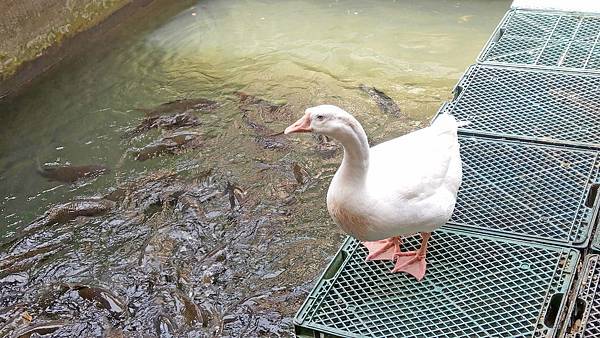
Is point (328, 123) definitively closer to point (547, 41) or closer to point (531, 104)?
point (531, 104)

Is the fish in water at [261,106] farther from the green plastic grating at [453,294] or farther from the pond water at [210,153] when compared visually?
the green plastic grating at [453,294]

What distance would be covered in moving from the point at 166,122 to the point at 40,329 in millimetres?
2716

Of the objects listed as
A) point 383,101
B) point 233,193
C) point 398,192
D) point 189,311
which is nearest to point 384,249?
point 398,192

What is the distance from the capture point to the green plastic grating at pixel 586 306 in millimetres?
2564

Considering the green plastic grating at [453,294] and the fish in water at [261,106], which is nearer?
the green plastic grating at [453,294]

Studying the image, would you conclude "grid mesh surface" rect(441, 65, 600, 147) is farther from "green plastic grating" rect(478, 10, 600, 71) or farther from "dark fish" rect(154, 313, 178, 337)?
"dark fish" rect(154, 313, 178, 337)

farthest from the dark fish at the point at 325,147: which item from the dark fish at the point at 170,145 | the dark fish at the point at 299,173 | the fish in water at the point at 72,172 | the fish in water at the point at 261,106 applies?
the fish in water at the point at 72,172

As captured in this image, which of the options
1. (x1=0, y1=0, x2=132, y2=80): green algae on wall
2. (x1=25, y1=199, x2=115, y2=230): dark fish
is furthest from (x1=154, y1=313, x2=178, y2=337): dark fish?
(x1=0, y1=0, x2=132, y2=80): green algae on wall

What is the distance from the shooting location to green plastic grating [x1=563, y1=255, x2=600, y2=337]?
2.56m

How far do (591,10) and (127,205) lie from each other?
12.3 feet

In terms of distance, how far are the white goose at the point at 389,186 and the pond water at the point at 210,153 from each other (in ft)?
4.77

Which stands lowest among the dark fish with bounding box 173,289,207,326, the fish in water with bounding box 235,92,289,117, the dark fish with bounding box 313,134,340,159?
the dark fish with bounding box 313,134,340,159

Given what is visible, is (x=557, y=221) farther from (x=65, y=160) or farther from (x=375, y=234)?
(x=65, y=160)

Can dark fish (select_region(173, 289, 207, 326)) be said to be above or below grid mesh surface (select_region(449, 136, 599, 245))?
below
